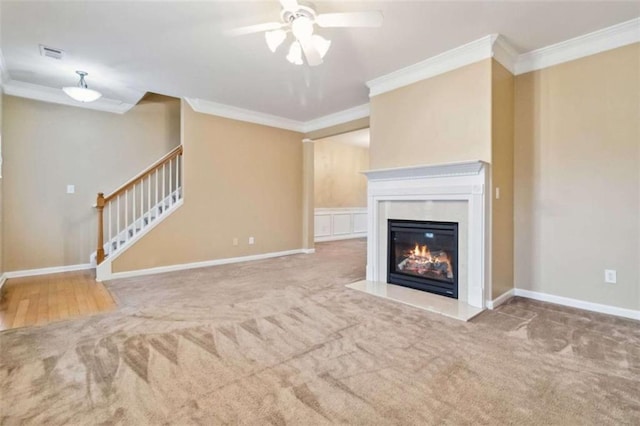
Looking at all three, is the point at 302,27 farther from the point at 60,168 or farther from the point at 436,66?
the point at 60,168

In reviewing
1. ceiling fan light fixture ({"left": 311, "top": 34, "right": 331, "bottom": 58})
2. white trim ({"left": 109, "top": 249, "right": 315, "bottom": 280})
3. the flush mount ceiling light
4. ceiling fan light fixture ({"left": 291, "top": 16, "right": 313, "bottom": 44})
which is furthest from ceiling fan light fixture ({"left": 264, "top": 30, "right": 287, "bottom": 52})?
white trim ({"left": 109, "top": 249, "right": 315, "bottom": 280})

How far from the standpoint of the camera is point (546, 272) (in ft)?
10.7

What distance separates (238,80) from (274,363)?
3.52 meters

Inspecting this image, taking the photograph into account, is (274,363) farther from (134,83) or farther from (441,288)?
(134,83)

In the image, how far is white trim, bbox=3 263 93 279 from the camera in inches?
167

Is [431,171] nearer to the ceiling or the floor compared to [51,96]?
nearer to the floor

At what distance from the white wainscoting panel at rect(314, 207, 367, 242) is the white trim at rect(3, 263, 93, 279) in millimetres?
4982

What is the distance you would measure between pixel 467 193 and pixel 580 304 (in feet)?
5.11

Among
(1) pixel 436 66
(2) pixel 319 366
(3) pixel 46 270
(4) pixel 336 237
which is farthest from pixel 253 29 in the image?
(4) pixel 336 237

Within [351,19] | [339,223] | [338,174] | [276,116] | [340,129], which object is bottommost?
[339,223]

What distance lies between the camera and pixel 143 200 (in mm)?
4996

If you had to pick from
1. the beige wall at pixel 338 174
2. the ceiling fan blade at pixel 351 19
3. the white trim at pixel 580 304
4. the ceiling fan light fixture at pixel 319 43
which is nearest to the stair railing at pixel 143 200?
the ceiling fan light fixture at pixel 319 43

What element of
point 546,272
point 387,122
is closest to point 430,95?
point 387,122

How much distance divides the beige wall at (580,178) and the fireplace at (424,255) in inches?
31.6
